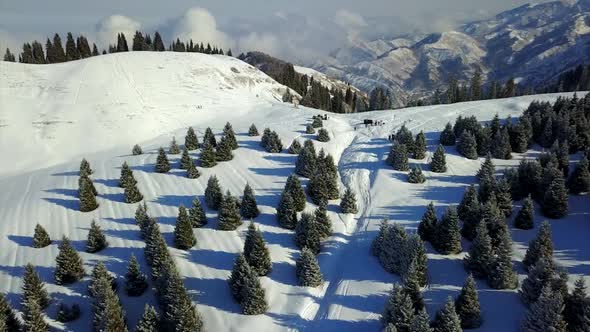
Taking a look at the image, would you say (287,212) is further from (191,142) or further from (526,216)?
(191,142)

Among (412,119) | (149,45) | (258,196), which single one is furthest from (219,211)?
(149,45)

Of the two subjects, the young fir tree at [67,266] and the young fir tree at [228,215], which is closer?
the young fir tree at [67,266]

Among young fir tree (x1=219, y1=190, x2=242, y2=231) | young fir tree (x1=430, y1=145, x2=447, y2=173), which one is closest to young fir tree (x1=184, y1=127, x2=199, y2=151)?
young fir tree (x1=219, y1=190, x2=242, y2=231)

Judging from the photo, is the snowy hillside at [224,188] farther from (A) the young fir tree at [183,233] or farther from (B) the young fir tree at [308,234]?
(B) the young fir tree at [308,234]

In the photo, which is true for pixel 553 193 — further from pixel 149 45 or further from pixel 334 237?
pixel 149 45

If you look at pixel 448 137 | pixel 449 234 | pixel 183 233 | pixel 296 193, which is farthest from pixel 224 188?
pixel 448 137

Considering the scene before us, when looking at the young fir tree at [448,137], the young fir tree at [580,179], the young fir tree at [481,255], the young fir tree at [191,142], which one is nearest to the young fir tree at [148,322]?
the young fir tree at [481,255]

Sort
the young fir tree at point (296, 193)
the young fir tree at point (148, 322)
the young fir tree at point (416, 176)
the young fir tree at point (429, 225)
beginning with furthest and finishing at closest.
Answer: the young fir tree at point (416, 176), the young fir tree at point (296, 193), the young fir tree at point (429, 225), the young fir tree at point (148, 322)
